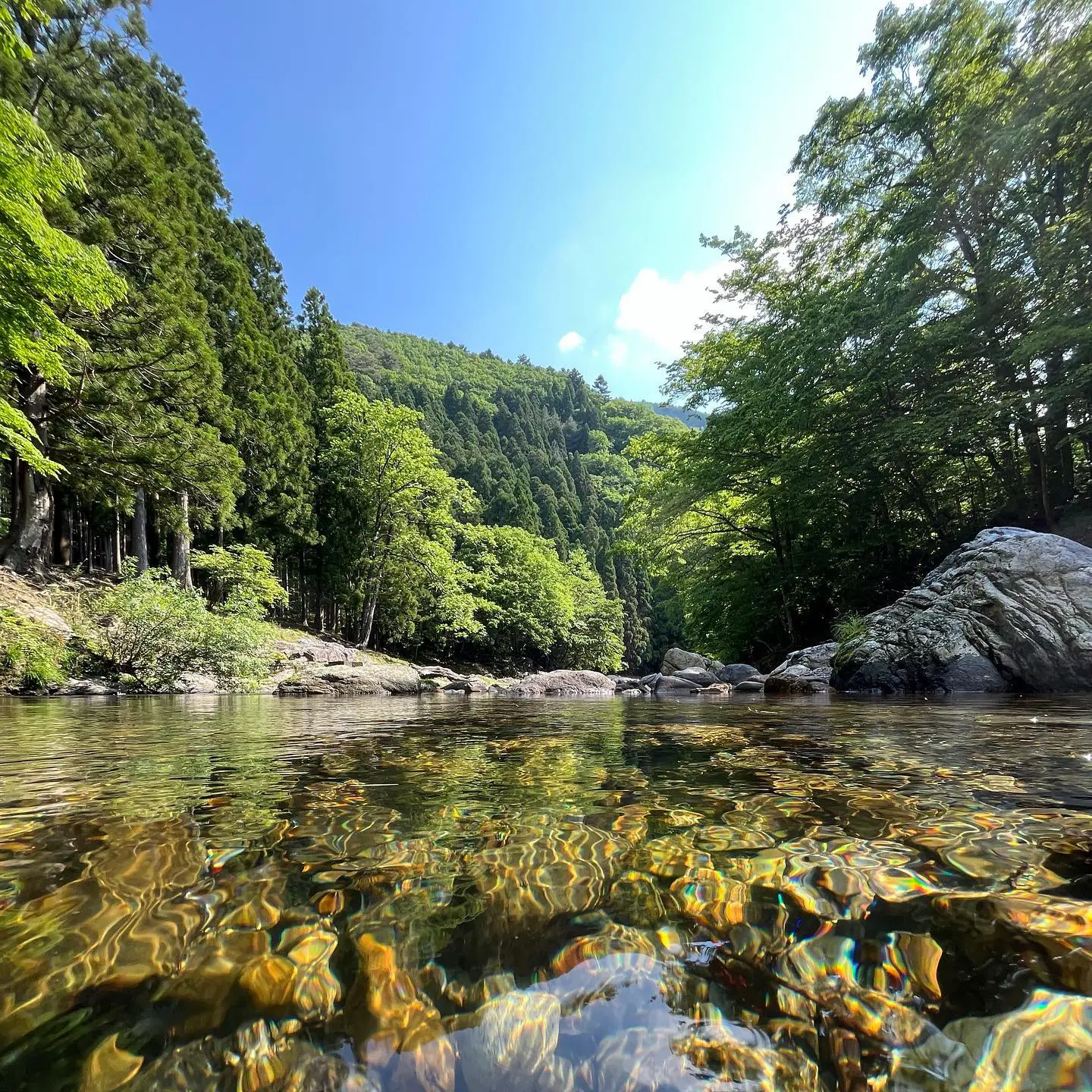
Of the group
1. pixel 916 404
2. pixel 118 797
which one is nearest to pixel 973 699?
pixel 916 404

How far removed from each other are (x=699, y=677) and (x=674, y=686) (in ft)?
3.65

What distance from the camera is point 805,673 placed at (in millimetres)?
10938

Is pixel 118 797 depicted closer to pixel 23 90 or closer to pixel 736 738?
pixel 736 738

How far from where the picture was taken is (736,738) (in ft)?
11.8

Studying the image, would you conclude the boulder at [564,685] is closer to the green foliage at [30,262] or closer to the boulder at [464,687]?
the boulder at [464,687]

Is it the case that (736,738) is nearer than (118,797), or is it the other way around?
(118,797)

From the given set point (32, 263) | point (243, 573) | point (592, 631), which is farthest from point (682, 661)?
point (592, 631)

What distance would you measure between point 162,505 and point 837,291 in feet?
59.8

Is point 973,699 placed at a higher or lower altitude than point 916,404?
lower

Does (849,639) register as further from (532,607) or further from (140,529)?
(532,607)

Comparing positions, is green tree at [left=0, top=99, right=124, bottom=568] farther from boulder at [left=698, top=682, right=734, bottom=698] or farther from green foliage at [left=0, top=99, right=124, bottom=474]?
boulder at [left=698, top=682, right=734, bottom=698]

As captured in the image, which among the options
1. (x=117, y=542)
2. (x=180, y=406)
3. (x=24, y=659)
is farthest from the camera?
(x=117, y=542)

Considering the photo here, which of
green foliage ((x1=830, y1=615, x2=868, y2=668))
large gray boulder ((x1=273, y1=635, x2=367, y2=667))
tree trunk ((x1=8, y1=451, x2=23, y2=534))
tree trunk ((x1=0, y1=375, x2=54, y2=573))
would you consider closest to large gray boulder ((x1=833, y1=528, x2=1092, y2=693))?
green foliage ((x1=830, y1=615, x2=868, y2=668))

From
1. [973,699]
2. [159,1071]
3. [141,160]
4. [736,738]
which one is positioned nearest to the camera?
[159,1071]
